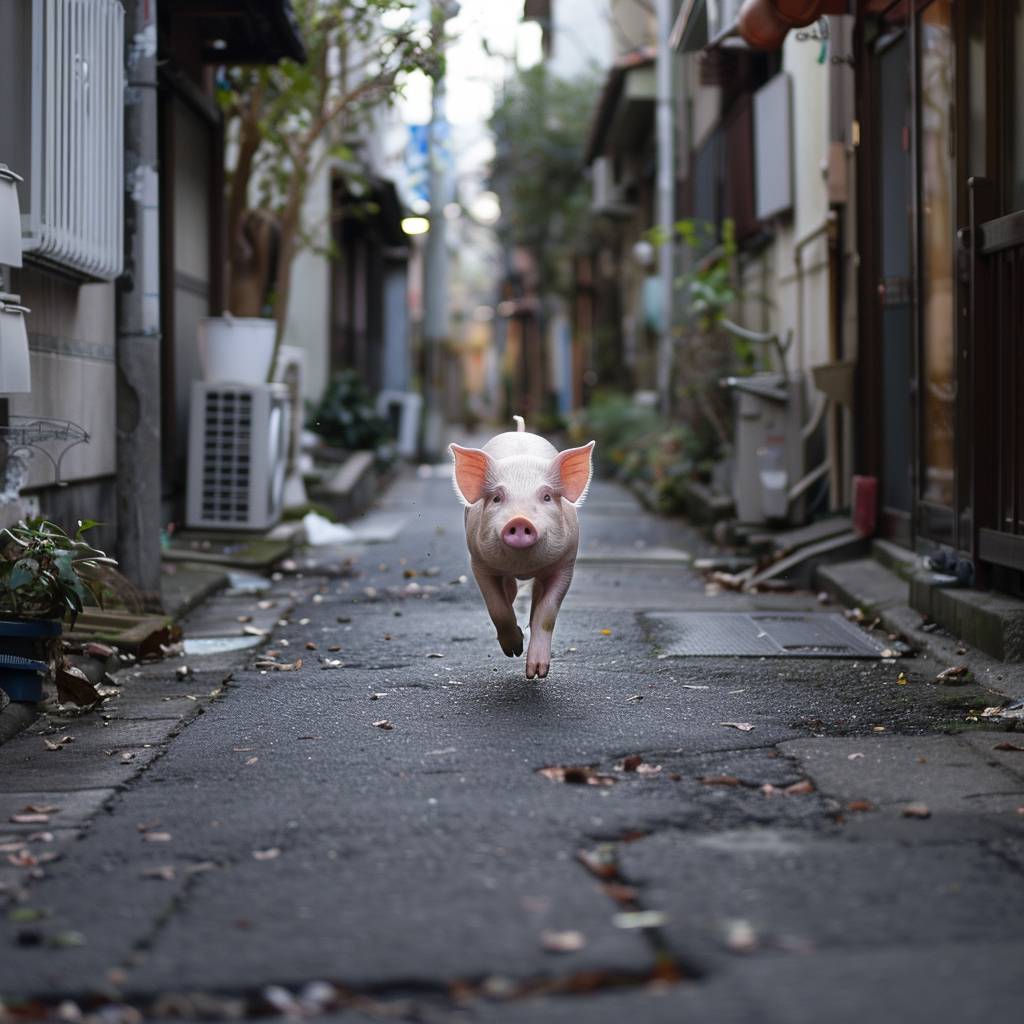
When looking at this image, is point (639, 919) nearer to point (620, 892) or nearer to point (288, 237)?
point (620, 892)

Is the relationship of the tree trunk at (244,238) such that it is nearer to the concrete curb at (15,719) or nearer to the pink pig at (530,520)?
the pink pig at (530,520)

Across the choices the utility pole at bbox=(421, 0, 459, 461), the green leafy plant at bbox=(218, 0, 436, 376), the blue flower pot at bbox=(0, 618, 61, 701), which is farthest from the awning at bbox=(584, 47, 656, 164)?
the blue flower pot at bbox=(0, 618, 61, 701)

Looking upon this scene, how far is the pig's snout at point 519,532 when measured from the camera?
21.4 feet

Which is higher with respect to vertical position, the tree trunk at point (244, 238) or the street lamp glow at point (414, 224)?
the street lamp glow at point (414, 224)

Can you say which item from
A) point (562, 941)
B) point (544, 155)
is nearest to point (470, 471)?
point (562, 941)

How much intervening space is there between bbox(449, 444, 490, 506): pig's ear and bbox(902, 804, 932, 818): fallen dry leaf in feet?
9.07

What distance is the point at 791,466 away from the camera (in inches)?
514

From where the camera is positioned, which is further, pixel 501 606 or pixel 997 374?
pixel 997 374

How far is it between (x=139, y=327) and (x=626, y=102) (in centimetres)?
1708

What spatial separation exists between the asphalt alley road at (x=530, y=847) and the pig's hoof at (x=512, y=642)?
0.17 meters

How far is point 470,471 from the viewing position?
699 cm

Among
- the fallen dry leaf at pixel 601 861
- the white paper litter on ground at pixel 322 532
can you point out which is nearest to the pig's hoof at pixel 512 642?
the fallen dry leaf at pixel 601 861

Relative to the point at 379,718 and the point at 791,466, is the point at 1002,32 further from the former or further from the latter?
the point at 791,466

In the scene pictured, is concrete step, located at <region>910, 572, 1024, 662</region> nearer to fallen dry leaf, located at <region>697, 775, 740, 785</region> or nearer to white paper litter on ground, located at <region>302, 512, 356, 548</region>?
fallen dry leaf, located at <region>697, 775, 740, 785</region>
